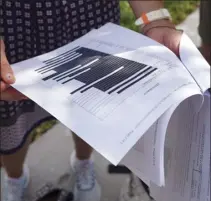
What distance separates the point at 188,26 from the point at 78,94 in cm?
189

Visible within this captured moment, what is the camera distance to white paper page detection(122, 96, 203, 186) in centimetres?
76

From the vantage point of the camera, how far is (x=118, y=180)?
1.64 meters

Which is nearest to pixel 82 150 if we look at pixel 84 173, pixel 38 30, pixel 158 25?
pixel 84 173

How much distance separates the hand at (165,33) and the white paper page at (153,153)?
0.64 feet

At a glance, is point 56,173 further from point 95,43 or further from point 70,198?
point 95,43

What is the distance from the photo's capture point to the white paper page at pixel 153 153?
0.76 m

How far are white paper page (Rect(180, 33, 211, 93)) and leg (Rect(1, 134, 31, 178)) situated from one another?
0.70 metres

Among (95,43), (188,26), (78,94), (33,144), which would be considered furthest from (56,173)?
(188,26)

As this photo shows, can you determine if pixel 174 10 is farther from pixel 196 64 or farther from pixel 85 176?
pixel 196 64

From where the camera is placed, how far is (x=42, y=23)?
1.16 m

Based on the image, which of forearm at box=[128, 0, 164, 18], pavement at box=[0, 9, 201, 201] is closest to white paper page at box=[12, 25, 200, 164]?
forearm at box=[128, 0, 164, 18]

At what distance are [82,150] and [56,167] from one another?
0.18 metres

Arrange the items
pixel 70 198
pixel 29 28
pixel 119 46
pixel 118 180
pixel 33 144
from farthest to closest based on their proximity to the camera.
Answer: pixel 33 144, pixel 118 180, pixel 70 198, pixel 29 28, pixel 119 46

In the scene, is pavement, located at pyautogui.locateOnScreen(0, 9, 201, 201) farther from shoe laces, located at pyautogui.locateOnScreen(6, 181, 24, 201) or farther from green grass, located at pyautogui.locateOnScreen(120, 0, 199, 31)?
green grass, located at pyautogui.locateOnScreen(120, 0, 199, 31)
